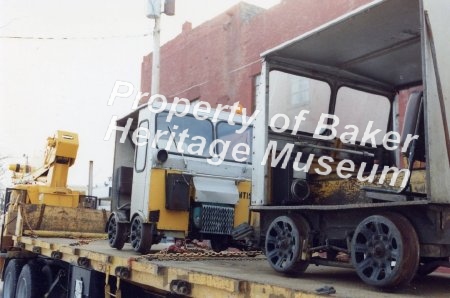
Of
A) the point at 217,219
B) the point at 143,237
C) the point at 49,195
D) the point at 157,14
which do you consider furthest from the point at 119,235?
the point at 157,14

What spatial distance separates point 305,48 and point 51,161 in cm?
748

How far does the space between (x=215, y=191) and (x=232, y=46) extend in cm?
1055

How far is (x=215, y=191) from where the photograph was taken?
6.12m

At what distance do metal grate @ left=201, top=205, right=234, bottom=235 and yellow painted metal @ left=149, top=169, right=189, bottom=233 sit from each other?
222mm

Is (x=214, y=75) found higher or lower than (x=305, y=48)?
higher

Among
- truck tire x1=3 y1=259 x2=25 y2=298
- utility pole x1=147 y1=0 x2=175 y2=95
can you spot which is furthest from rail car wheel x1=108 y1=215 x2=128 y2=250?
utility pole x1=147 y1=0 x2=175 y2=95

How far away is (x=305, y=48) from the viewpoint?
4.35 meters

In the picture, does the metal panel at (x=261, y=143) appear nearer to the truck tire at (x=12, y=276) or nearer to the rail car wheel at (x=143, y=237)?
the rail car wheel at (x=143, y=237)

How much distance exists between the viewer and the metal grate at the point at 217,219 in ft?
19.6

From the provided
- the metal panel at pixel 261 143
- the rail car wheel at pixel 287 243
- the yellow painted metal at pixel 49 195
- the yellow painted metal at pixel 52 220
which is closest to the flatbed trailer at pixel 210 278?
the rail car wheel at pixel 287 243

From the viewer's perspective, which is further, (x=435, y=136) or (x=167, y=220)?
(x=167, y=220)

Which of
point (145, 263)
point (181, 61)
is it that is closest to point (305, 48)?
point (145, 263)

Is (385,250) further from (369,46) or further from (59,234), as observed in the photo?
(59,234)

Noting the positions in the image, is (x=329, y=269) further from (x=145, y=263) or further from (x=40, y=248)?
(x=40, y=248)
